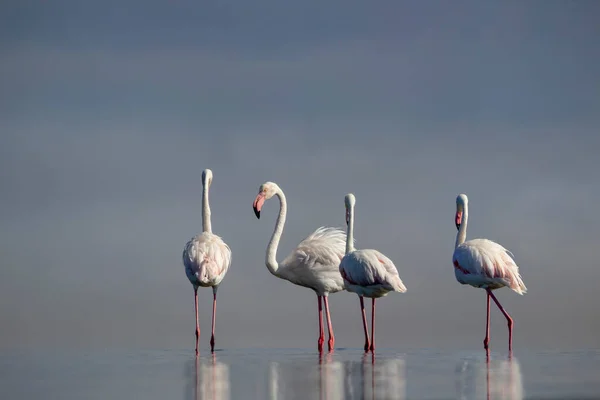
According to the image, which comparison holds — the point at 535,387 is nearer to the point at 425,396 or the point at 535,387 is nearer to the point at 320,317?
the point at 425,396

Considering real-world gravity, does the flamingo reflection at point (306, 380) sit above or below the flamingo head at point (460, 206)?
below

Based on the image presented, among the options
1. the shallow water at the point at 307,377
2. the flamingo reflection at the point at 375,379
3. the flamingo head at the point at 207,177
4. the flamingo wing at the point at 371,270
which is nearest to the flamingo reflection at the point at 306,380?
the shallow water at the point at 307,377

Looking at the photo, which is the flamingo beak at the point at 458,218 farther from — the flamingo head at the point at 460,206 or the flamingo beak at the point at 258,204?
the flamingo beak at the point at 258,204

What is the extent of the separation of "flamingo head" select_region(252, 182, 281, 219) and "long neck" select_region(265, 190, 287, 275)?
0.65ft

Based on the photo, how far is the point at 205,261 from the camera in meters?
19.9

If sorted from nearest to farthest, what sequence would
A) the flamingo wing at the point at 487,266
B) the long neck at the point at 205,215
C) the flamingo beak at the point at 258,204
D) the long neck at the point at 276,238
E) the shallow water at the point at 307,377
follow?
the shallow water at the point at 307,377
the flamingo wing at the point at 487,266
the long neck at the point at 276,238
the flamingo beak at the point at 258,204
the long neck at the point at 205,215

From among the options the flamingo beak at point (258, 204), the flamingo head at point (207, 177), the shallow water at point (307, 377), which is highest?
the flamingo head at point (207, 177)

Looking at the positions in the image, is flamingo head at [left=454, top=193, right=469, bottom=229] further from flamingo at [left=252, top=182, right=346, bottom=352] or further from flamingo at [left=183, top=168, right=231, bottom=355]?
flamingo at [left=183, top=168, right=231, bottom=355]

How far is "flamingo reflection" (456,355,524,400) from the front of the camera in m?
10.9

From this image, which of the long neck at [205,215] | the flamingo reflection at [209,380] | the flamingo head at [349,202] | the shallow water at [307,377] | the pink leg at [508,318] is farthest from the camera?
the long neck at [205,215]

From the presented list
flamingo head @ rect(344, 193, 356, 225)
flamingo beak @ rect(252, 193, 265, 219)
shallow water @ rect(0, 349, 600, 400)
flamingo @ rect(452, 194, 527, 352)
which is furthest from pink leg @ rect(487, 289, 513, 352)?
flamingo beak @ rect(252, 193, 265, 219)

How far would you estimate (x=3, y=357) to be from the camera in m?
19.9

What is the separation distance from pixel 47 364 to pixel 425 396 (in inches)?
336

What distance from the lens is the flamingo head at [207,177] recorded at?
22.7 m
